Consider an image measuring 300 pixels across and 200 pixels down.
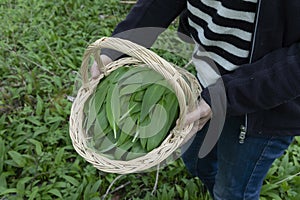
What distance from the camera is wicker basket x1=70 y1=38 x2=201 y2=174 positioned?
36.6 inches

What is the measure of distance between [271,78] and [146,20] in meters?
0.51

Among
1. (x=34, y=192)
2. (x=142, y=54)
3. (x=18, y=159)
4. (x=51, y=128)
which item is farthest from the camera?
(x=51, y=128)

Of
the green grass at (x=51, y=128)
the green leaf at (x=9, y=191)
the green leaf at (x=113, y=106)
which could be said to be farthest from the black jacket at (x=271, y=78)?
the green leaf at (x=9, y=191)

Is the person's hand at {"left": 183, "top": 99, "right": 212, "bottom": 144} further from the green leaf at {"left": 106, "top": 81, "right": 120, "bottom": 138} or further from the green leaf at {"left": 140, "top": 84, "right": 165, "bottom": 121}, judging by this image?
the green leaf at {"left": 106, "top": 81, "right": 120, "bottom": 138}

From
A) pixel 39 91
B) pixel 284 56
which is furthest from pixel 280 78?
pixel 39 91

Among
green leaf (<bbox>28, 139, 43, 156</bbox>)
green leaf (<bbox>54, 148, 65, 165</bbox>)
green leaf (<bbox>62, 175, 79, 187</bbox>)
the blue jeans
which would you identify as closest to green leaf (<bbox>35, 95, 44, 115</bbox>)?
green leaf (<bbox>28, 139, 43, 156</bbox>)

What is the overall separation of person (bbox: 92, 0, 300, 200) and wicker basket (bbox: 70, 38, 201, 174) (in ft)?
0.12

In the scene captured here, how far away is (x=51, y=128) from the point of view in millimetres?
2154

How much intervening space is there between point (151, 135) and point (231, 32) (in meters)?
0.36

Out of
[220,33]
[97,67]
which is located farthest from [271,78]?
[97,67]

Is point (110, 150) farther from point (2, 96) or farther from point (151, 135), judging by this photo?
point (2, 96)

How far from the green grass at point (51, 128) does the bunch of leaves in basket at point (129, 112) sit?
70 cm

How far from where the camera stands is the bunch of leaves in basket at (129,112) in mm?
1136

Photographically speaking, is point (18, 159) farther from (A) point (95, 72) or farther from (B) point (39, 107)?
(A) point (95, 72)
